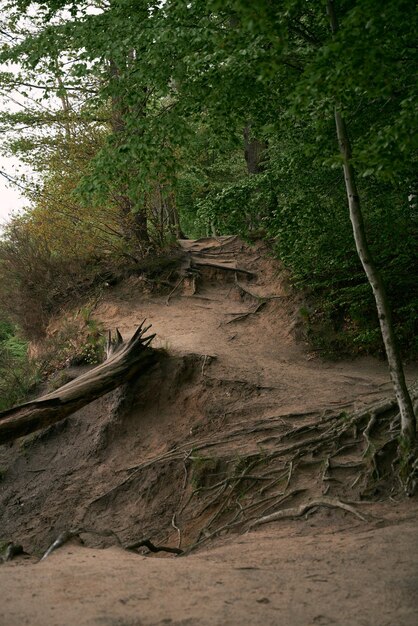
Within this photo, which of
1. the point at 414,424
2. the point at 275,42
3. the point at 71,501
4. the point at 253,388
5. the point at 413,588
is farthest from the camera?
the point at 253,388

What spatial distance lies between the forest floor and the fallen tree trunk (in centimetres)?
53

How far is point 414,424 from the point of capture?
6.89 meters

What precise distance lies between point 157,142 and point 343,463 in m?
4.83

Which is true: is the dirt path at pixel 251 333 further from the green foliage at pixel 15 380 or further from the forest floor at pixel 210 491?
the green foliage at pixel 15 380

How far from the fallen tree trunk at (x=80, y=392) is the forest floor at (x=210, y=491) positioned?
528 millimetres

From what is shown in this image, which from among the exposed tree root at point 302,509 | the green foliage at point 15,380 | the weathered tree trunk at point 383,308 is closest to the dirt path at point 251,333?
the green foliage at point 15,380

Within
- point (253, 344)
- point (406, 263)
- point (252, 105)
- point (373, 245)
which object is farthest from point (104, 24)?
point (253, 344)

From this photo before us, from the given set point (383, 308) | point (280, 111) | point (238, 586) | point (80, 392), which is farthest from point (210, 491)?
point (280, 111)

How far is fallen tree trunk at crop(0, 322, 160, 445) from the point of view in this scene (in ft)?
28.1

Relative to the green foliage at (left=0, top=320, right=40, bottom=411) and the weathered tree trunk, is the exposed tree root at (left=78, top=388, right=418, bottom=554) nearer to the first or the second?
the weathered tree trunk

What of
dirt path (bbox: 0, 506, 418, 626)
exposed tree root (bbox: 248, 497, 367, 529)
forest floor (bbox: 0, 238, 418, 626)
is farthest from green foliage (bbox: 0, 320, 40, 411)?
dirt path (bbox: 0, 506, 418, 626)

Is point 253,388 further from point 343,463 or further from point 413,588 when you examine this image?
point 413,588

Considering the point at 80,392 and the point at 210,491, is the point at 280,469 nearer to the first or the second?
the point at 210,491

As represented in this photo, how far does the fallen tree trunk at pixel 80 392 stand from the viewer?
8.56m
